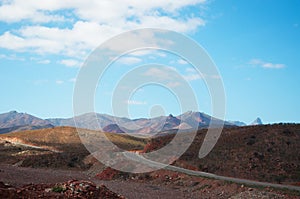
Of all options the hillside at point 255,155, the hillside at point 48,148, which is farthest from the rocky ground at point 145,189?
the hillside at point 48,148

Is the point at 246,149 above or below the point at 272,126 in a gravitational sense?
below

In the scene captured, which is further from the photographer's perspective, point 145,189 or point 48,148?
point 48,148

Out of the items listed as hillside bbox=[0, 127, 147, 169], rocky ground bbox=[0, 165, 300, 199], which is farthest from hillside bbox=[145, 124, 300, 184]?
hillside bbox=[0, 127, 147, 169]

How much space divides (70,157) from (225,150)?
29.8 m

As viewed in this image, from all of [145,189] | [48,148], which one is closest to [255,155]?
[145,189]

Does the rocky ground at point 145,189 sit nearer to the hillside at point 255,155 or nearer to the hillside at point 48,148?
the hillside at point 255,155

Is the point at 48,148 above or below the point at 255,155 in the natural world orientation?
below

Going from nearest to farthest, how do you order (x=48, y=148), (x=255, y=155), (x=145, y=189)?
1. (x=145, y=189)
2. (x=255, y=155)
3. (x=48, y=148)

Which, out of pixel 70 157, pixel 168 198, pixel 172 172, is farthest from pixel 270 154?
pixel 70 157

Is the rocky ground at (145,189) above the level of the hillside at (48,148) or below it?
below

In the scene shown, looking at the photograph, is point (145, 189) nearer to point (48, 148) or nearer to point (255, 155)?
point (255, 155)

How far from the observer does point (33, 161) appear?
6644 cm

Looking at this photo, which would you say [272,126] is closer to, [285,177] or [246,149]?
[246,149]

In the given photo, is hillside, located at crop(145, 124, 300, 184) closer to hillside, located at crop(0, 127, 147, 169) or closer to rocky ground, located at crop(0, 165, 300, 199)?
rocky ground, located at crop(0, 165, 300, 199)
